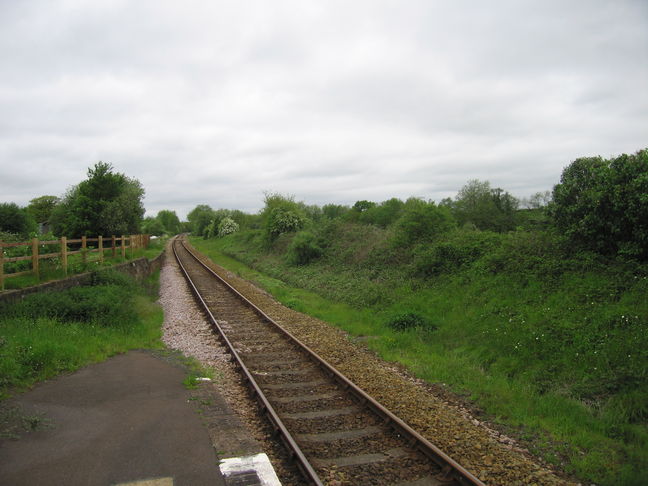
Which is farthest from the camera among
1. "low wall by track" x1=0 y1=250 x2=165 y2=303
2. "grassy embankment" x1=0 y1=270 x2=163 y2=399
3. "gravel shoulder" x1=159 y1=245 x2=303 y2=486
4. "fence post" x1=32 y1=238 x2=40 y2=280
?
"fence post" x1=32 y1=238 x2=40 y2=280

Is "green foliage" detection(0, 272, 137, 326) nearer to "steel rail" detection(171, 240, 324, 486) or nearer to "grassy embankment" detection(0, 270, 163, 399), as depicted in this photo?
"grassy embankment" detection(0, 270, 163, 399)

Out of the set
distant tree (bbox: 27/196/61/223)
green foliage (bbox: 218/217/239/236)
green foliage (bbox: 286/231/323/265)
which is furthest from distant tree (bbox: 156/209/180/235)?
green foliage (bbox: 286/231/323/265)

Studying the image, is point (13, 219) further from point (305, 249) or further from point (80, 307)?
point (80, 307)

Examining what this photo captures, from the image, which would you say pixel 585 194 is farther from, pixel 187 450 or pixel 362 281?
pixel 187 450

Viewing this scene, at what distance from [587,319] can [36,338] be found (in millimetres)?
10914

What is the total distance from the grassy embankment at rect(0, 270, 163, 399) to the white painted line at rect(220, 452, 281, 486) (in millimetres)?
4048

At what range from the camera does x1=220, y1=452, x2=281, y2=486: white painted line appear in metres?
4.61

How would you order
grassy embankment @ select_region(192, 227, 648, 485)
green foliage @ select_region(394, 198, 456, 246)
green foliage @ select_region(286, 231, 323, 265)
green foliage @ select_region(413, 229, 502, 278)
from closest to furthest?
grassy embankment @ select_region(192, 227, 648, 485), green foliage @ select_region(413, 229, 502, 278), green foliage @ select_region(394, 198, 456, 246), green foliage @ select_region(286, 231, 323, 265)

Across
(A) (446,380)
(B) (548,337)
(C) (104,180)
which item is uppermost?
(C) (104,180)

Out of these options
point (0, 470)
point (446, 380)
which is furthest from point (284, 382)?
point (0, 470)

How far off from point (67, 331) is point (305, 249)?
1719cm

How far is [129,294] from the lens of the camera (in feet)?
44.2

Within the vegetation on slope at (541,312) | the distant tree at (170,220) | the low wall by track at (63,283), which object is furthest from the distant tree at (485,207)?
the distant tree at (170,220)

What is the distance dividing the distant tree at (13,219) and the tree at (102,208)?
9773 mm
